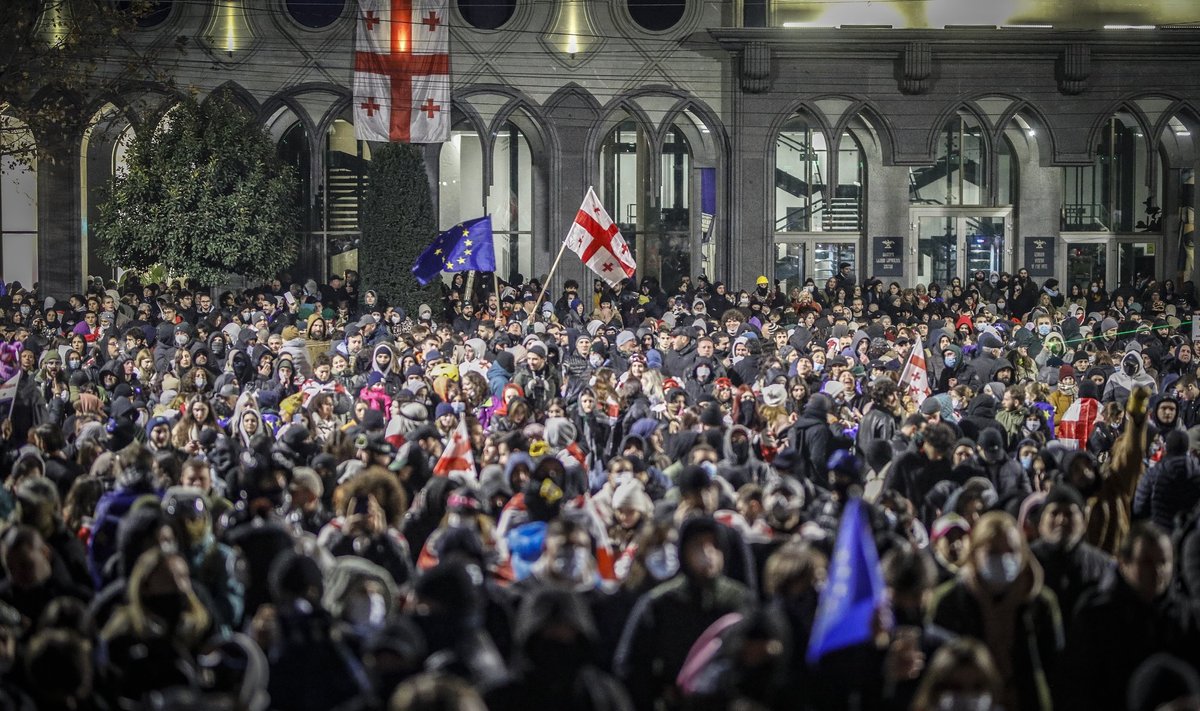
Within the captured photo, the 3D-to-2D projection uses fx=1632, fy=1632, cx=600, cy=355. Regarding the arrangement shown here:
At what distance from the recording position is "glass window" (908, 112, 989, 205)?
34.4 meters

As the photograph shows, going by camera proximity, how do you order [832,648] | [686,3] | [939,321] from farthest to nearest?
[686,3]
[939,321]
[832,648]

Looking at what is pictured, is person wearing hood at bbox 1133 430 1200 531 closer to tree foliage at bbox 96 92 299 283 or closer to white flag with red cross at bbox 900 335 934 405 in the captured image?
white flag with red cross at bbox 900 335 934 405

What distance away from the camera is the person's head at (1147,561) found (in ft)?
23.2

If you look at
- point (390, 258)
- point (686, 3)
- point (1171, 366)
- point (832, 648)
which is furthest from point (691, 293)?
point (832, 648)

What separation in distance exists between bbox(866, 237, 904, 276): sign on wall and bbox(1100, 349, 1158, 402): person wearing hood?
15.8 m

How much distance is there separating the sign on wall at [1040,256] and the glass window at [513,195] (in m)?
10.4

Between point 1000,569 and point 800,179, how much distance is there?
2760 centimetres

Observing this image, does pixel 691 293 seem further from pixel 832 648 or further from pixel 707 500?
pixel 832 648

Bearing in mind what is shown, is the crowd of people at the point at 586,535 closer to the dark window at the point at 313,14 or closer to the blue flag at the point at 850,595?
the blue flag at the point at 850,595

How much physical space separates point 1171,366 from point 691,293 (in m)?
9.70

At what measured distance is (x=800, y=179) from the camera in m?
34.1

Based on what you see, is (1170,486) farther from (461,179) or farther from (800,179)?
(461,179)

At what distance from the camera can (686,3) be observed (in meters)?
32.4

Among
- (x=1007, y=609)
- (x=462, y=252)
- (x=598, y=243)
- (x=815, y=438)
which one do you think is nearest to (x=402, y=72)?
(x=462, y=252)
